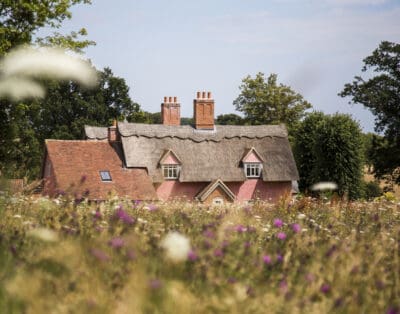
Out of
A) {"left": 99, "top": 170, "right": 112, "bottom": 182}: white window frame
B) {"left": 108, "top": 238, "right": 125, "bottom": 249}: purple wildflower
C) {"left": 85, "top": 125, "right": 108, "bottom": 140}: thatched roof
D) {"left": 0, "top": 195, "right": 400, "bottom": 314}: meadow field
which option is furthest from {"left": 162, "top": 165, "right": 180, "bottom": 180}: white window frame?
{"left": 108, "top": 238, "right": 125, "bottom": 249}: purple wildflower

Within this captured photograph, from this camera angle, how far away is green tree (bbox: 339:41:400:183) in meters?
38.3

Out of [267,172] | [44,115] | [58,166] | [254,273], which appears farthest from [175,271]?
[44,115]

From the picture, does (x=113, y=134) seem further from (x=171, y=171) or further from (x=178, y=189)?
(x=178, y=189)

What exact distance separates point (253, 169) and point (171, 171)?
19.4 feet

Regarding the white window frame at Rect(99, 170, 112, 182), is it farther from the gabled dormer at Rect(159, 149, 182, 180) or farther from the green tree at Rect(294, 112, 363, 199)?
the green tree at Rect(294, 112, 363, 199)

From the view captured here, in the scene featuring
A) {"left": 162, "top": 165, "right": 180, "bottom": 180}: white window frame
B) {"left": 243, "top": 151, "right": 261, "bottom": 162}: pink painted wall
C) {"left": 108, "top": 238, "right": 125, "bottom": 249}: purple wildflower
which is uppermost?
{"left": 243, "top": 151, "right": 261, "bottom": 162}: pink painted wall

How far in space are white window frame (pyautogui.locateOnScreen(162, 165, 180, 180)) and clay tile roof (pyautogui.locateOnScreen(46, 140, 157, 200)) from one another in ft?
7.15

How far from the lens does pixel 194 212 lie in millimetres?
9438

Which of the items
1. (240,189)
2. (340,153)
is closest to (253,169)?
(240,189)

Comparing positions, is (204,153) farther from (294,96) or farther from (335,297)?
(335,297)

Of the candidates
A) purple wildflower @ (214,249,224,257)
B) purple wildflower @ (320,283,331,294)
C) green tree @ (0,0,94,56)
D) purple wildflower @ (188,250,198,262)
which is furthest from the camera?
green tree @ (0,0,94,56)

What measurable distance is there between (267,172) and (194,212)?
35.7 meters

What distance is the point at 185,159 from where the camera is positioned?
142 ft

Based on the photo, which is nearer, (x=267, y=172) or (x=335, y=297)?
(x=335, y=297)
